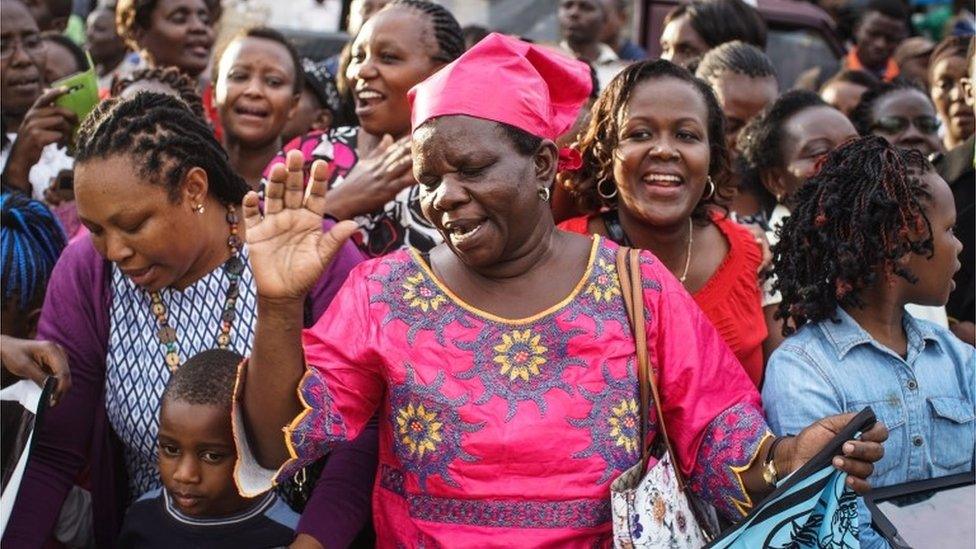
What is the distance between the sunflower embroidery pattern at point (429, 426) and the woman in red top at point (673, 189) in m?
0.96

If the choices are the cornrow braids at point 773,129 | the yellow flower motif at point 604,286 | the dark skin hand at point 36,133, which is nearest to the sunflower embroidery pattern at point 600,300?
the yellow flower motif at point 604,286

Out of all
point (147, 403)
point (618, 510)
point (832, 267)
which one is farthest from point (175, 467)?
point (832, 267)

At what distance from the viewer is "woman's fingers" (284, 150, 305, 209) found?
2752mm

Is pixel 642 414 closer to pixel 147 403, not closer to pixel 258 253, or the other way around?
pixel 258 253

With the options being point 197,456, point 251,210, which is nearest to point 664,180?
point 251,210

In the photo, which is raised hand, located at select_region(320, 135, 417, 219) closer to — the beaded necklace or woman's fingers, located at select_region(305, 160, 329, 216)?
the beaded necklace

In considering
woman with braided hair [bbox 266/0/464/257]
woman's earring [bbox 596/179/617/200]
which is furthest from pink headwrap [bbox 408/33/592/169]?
woman with braided hair [bbox 266/0/464/257]

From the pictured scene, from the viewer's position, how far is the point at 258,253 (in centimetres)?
273

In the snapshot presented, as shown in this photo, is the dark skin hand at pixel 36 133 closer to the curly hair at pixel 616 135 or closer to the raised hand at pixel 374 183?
the raised hand at pixel 374 183

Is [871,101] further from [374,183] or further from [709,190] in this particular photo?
[374,183]

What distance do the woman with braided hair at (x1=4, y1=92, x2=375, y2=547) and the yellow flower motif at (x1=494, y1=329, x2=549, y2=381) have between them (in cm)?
69

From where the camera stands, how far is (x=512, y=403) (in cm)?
282

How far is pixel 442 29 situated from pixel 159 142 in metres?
1.31

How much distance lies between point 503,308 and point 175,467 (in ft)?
3.33
